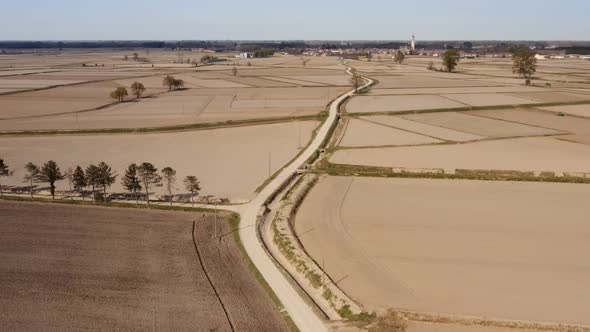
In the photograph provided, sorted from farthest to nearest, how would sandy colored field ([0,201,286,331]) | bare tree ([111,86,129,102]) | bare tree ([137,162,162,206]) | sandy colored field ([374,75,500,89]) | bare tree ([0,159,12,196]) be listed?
sandy colored field ([374,75,500,89])
bare tree ([111,86,129,102])
bare tree ([0,159,12,196])
bare tree ([137,162,162,206])
sandy colored field ([0,201,286,331])

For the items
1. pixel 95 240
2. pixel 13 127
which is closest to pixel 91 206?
pixel 95 240

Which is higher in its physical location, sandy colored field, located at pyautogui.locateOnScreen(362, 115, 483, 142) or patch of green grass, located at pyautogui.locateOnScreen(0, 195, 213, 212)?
sandy colored field, located at pyautogui.locateOnScreen(362, 115, 483, 142)

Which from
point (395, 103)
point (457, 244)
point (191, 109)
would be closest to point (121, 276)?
point (457, 244)

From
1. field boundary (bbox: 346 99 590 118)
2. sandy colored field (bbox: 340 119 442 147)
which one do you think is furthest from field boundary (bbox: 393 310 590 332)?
field boundary (bbox: 346 99 590 118)

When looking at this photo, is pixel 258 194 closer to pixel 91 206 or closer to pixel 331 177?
pixel 331 177

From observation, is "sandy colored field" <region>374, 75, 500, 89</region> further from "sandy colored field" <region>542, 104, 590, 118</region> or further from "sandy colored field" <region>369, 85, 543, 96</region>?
"sandy colored field" <region>542, 104, 590, 118</region>

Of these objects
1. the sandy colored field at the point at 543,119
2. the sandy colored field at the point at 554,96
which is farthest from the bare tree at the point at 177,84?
the sandy colored field at the point at 554,96

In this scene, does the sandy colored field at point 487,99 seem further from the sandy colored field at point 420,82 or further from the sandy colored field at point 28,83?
the sandy colored field at point 28,83
